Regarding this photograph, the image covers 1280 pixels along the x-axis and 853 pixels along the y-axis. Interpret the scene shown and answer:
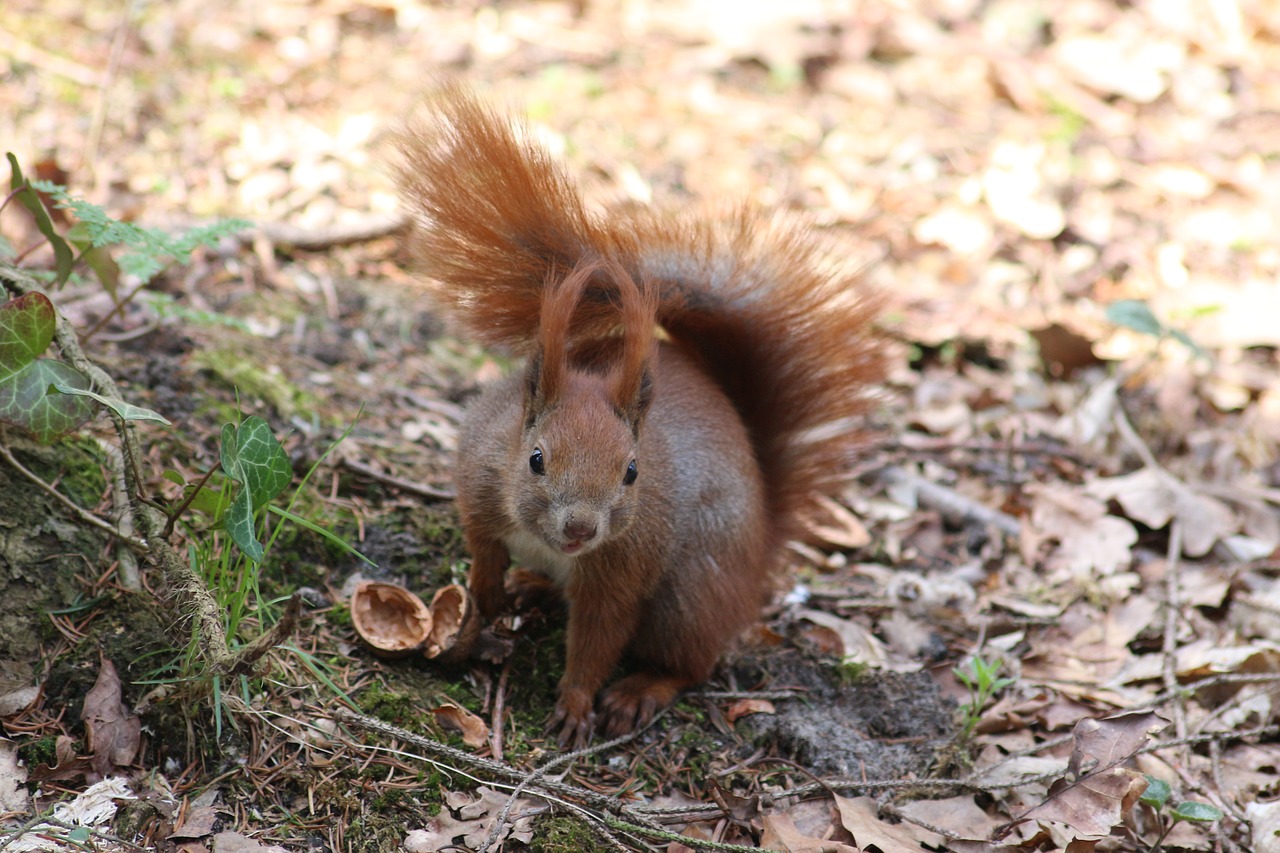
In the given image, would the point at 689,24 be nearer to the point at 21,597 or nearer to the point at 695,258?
the point at 695,258

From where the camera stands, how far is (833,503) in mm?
3865

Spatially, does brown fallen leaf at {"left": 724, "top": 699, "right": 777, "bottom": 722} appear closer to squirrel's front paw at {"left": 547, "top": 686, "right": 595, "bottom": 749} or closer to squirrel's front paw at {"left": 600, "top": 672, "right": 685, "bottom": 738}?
squirrel's front paw at {"left": 600, "top": 672, "right": 685, "bottom": 738}

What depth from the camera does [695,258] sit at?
283cm

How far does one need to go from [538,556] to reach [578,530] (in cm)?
43

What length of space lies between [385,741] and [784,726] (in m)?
1.01

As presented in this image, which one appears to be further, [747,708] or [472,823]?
[747,708]

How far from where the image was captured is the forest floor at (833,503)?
7.23 ft

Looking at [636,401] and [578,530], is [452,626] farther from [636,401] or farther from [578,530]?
[636,401]

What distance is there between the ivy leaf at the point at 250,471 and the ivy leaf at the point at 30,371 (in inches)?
12.8

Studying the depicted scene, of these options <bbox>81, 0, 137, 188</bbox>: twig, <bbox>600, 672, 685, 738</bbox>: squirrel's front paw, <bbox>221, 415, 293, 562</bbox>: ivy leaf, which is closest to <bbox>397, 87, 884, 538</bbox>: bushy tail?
<bbox>600, 672, 685, 738</bbox>: squirrel's front paw

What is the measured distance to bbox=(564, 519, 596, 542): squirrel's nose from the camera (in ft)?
7.57

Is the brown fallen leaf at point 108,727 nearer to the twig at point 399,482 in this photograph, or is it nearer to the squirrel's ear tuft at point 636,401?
the twig at point 399,482

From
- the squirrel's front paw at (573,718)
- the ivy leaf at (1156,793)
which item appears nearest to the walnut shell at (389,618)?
the squirrel's front paw at (573,718)

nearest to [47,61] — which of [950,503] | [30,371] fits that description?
[30,371]
